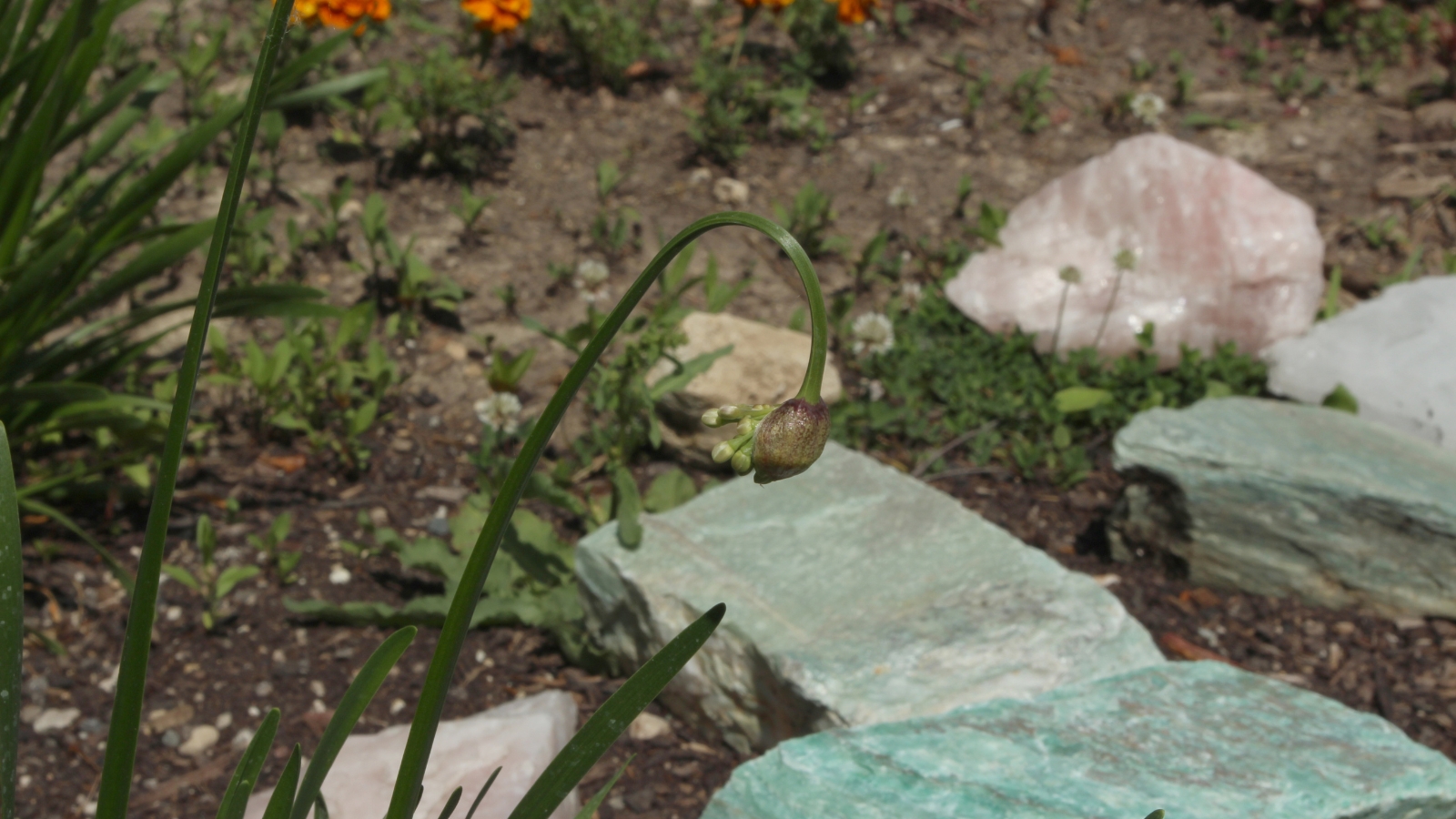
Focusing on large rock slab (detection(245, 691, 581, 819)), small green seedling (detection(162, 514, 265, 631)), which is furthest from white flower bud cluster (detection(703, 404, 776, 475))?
small green seedling (detection(162, 514, 265, 631))

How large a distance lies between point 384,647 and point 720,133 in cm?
290

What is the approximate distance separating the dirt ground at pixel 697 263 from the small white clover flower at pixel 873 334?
37 cm

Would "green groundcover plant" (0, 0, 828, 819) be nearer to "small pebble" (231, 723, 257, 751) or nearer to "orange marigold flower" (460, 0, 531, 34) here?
"small pebble" (231, 723, 257, 751)

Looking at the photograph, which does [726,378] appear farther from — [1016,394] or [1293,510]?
[1293,510]

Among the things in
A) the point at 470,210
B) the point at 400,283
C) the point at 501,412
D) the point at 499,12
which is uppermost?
the point at 499,12

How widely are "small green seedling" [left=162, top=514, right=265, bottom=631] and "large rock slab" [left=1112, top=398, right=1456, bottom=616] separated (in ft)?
5.97

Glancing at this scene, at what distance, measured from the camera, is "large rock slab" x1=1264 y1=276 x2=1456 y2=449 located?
2967 mm

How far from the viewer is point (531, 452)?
3.46 ft

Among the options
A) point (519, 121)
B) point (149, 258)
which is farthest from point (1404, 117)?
point (149, 258)

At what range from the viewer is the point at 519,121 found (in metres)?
4.04

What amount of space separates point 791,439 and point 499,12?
3.08 m

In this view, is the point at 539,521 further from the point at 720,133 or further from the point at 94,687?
the point at 720,133

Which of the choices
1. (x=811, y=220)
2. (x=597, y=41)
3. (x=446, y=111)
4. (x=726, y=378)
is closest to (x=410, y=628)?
(x=726, y=378)

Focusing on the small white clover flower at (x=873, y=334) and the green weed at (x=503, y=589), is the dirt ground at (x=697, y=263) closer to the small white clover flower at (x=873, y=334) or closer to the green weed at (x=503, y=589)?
the green weed at (x=503, y=589)
